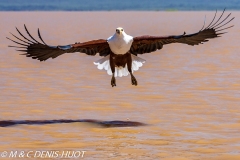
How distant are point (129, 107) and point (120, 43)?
1.14m

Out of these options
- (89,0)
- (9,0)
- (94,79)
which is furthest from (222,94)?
(89,0)

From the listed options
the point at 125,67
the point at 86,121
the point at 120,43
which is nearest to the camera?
the point at 86,121

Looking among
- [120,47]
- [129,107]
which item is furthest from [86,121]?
[129,107]

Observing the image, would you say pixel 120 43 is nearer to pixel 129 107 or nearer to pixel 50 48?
pixel 50 48

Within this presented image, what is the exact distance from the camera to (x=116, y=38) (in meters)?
11.6

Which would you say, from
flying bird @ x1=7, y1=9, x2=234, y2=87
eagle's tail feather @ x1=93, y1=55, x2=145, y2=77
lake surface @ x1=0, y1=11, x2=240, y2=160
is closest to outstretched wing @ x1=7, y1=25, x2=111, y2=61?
flying bird @ x1=7, y1=9, x2=234, y2=87

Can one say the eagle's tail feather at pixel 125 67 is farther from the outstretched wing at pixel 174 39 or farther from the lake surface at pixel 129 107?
the lake surface at pixel 129 107

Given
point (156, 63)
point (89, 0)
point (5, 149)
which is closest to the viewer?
point (5, 149)

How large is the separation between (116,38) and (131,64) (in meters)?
0.62

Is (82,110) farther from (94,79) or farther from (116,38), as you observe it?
(94,79)

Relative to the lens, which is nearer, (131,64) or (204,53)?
(131,64)

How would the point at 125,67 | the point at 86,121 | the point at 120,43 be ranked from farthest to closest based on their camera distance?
the point at 125,67
the point at 120,43
the point at 86,121

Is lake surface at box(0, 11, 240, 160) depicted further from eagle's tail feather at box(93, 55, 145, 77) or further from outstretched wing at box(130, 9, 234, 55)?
outstretched wing at box(130, 9, 234, 55)

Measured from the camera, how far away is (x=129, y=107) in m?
12.3
